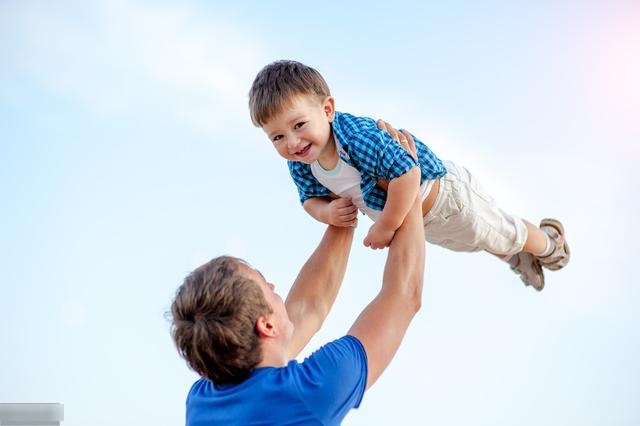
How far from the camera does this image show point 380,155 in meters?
2.75

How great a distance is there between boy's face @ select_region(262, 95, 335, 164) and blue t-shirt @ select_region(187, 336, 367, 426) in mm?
846

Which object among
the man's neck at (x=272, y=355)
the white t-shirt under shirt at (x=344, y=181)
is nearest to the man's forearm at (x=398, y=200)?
the white t-shirt under shirt at (x=344, y=181)

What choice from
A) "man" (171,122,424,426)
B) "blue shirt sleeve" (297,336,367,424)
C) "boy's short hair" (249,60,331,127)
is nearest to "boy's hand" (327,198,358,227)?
"boy's short hair" (249,60,331,127)

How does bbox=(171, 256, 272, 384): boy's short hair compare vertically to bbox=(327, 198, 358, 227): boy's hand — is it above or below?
below

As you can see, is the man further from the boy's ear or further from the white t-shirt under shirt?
the boy's ear

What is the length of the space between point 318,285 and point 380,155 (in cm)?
56

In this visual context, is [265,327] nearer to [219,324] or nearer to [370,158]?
[219,324]

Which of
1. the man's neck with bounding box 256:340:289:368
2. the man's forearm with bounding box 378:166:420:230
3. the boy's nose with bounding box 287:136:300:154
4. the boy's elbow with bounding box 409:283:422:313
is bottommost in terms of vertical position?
the man's neck with bounding box 256:340:289:368

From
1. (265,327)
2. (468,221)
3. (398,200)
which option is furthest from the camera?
(468,221)

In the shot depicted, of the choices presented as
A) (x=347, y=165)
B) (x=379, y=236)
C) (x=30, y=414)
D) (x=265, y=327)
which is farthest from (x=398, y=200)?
(x=30, y=414)

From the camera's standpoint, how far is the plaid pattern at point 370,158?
2742 mm

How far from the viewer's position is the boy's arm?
2955 millimetres

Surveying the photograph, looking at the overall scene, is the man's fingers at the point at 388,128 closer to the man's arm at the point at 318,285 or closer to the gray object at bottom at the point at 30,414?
the man's arm at the point at 318,285

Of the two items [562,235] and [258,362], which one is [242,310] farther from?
[562,235]
